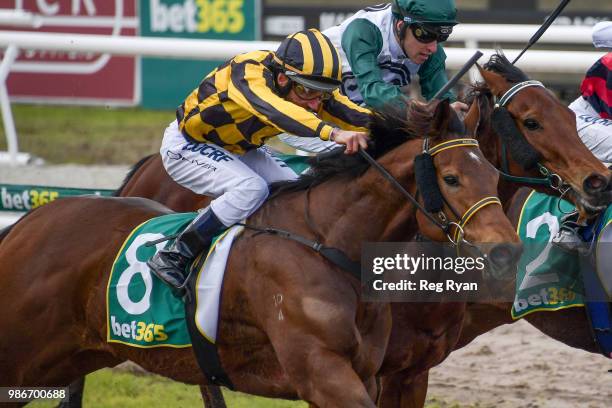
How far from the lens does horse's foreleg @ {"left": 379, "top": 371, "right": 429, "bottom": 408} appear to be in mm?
4887

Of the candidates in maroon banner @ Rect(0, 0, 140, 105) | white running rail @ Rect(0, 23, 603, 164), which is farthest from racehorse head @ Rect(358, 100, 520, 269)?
maroon banner @ Rect(0, 0, 140, 105)

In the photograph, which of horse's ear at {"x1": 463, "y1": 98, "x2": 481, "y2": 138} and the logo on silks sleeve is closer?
horse's ear at {"x1": 463, "y1": 98, "x2": 481, "y2": 138}

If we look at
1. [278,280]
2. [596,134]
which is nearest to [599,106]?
A: [596,134]

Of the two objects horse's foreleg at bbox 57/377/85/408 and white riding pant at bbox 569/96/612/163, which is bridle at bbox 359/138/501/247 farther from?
horse's foreleg at bbox 57/377/85/408

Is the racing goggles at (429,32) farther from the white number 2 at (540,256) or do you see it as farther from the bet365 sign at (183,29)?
the bet365 sign at (183,29)

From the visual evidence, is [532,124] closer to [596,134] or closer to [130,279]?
[596,134]

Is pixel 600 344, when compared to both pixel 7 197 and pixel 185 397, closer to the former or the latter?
pixel 185 397

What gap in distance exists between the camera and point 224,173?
467 centimetres

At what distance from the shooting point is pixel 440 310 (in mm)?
4754

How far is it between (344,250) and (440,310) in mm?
645

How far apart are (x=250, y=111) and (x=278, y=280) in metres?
0.63

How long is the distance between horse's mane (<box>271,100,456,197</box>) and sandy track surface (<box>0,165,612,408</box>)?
1.93 meters

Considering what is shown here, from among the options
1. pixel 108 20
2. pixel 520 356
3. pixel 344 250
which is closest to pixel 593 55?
pixel 520 356

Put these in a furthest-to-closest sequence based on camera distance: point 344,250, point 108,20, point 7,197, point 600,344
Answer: point 108,20 → point 7,197 → point 600,344 → point 344,250
